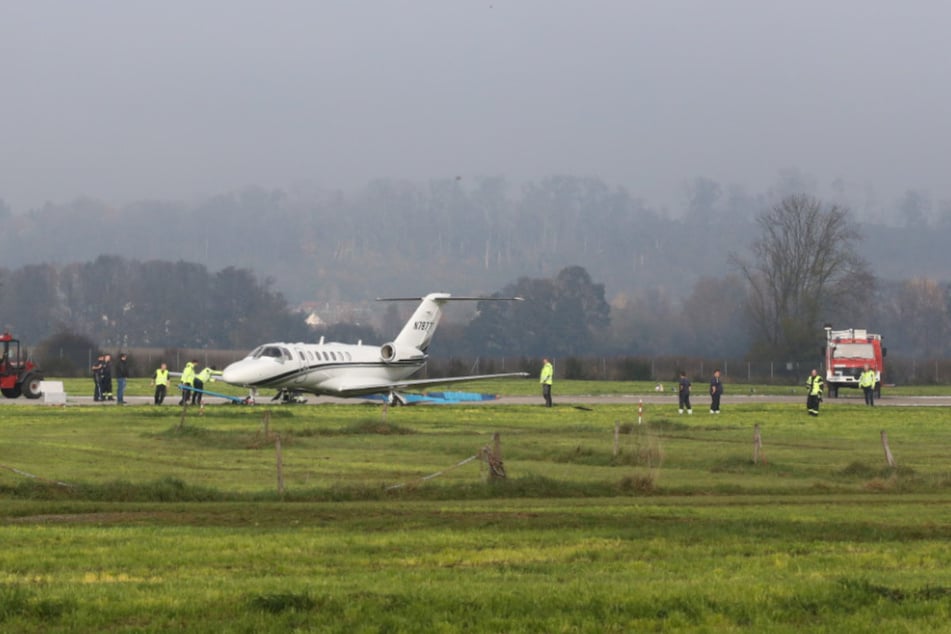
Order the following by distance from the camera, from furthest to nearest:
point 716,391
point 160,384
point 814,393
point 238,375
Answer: point 238,375 → point 160,384 → point 716,391 → point 814,393

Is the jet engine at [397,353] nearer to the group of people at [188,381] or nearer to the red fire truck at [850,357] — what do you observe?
the group of people at [188,381]

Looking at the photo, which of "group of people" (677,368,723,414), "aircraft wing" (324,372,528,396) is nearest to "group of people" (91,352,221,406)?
"aircraft wing" (324,372,528,396)

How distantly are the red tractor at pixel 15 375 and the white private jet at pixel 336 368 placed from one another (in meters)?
9.31

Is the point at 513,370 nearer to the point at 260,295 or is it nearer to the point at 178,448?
the point at 260,295

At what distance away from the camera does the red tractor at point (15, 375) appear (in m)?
59.3

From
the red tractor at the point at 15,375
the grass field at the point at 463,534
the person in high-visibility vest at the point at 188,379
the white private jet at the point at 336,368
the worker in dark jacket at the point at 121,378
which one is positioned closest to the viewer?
the grass field at the point at 463,534

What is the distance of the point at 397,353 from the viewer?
61.5m

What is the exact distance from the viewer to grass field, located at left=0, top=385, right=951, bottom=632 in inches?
502

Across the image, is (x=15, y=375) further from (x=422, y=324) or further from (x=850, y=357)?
(x=850, y=357)

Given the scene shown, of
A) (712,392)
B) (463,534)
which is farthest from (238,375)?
(463,534)

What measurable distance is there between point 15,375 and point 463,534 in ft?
146

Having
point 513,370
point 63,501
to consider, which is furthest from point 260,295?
point 63,501

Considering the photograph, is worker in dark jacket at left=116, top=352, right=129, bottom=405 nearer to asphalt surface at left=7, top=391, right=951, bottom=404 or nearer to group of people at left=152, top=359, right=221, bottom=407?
asphalt surface at left=7, top=391, right=951, bottom=404

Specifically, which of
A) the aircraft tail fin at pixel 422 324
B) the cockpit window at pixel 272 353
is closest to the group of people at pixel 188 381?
the cockpit window at pixel 272 353
